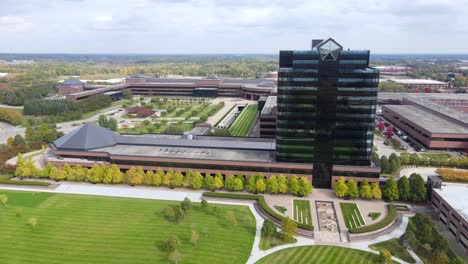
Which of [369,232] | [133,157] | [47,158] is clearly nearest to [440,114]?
[369,232]

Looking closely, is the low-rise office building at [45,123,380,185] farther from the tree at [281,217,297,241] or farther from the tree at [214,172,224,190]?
the tree at [281,217,297,241]

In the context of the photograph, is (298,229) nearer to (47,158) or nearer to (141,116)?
(47,158)

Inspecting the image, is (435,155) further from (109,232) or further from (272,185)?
(109,232)

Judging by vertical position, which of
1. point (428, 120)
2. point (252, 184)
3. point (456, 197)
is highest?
point (428, 120)

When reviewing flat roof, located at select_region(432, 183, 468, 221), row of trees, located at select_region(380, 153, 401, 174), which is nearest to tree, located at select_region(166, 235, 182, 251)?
flat roof, located at select_region(432, 183, 468, 221)

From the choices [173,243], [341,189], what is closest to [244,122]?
[341,189]

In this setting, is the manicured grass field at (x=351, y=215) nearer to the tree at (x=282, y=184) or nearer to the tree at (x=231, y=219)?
the tree at (x=282, y=184)
